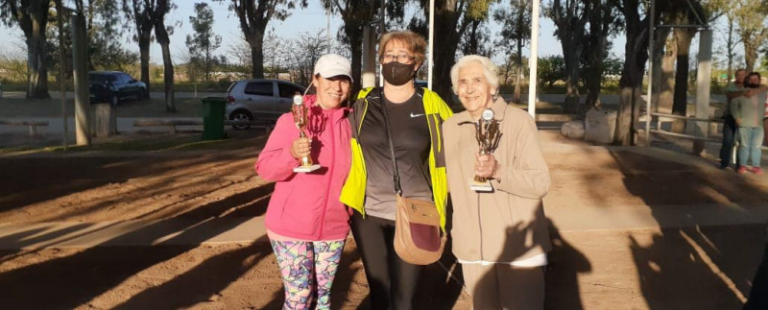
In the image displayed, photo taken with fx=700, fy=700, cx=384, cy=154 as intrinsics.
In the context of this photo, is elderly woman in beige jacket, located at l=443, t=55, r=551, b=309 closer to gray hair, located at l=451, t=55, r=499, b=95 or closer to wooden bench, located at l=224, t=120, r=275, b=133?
gray hair, located at l=451, t=55, r=499, b=95

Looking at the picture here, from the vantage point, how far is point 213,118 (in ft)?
49.4

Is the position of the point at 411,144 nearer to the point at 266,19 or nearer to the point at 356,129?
the point at 356,129

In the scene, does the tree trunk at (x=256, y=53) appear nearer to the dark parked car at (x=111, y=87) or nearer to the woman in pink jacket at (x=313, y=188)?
the dark parked car at (x=111, y=87)

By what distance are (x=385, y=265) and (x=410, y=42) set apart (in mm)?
1056

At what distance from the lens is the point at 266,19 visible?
3056 centimetres

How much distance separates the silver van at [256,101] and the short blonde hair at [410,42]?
15.7 m

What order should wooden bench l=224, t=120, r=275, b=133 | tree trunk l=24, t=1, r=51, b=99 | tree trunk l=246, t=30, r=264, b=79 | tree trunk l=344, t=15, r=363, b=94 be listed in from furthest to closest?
tree trunk l=24, t=1, r=51, b=99 < tree trunk l=246, t=30, r=264, b=79 < tree trunk l=344, t=15, r=363, b=94 < wooden bench l=224, t=120, r=275, b=133

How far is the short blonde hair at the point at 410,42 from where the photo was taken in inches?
128

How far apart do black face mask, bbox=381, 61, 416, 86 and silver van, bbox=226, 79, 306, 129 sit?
15758mm

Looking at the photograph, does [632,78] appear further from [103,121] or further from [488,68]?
[488,68]

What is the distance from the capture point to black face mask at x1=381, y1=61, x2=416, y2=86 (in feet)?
10.5

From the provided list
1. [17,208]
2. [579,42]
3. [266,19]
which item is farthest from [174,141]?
[579,42]

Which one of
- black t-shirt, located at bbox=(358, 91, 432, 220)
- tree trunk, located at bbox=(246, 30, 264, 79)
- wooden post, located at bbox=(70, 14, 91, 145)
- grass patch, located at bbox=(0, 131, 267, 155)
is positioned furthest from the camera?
tree trunk, located at bbox=(246, 30, 264, 79)

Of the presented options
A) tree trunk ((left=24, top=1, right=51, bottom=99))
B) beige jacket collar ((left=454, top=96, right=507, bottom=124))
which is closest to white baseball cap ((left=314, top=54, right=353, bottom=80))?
beige jacket collar ((left=454, top=96, right=507, bottom=124))
